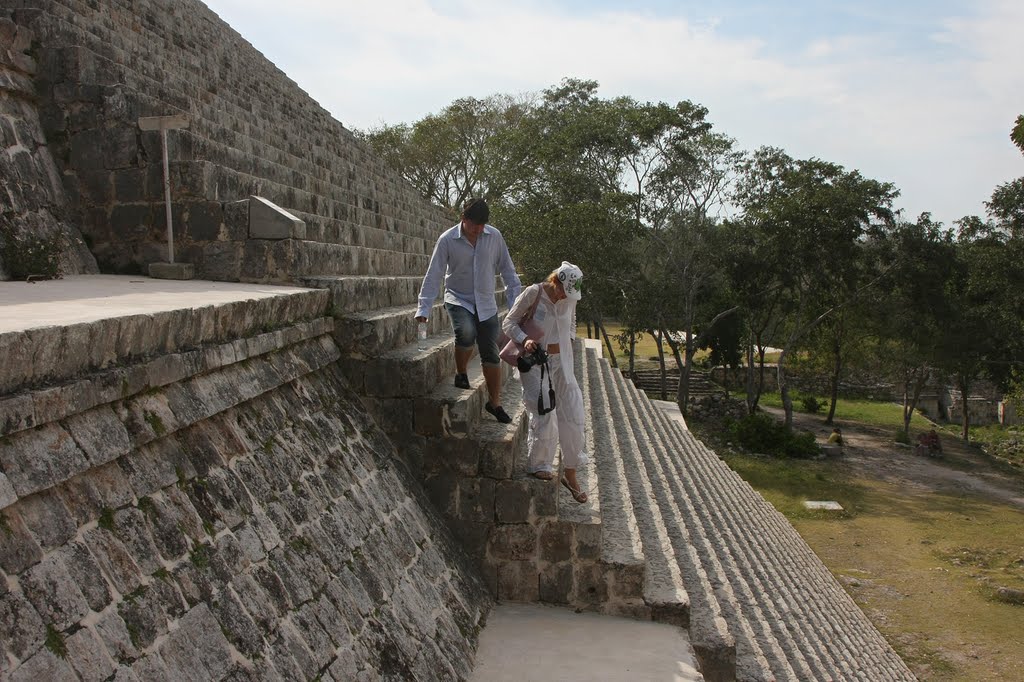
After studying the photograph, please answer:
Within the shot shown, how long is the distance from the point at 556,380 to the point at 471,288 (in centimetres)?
81

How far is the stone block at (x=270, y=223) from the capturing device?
5.29 m

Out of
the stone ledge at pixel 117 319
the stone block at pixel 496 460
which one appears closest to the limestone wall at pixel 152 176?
the stone ledge at pixel 117 319

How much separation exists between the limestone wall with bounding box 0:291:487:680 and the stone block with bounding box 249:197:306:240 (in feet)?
2.75

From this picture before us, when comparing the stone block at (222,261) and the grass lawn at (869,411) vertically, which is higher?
the stone block at (222,261)

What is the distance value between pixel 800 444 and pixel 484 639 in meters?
19.6

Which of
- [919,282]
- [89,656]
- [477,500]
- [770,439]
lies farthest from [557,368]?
[919,282]

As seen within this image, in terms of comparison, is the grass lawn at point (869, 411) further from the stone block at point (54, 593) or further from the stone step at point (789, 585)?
the stone block at point (54, 593)

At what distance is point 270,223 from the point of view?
5.36 m

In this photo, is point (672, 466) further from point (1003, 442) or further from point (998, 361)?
point (1003, 442)

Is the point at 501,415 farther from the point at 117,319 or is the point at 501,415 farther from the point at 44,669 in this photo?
the point at 44,669

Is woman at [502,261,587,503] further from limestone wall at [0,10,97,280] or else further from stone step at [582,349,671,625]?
limestone wall at [0,10,97,280]

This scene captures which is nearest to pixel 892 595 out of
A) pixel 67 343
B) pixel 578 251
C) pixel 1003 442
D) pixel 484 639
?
pixel 484 639

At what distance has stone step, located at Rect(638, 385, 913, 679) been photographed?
6.89 meters

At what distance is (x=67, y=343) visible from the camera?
257 cm
